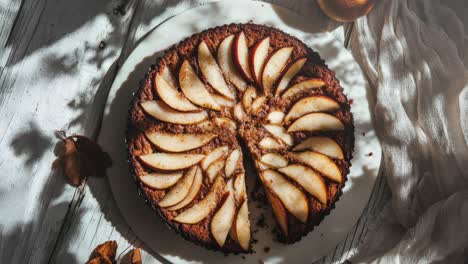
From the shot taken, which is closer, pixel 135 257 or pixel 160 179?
pixel 160 179

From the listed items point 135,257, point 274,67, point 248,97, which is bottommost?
point 135,257

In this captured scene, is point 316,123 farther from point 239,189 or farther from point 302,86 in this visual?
point 239,189

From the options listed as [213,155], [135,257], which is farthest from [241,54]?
[135,257]

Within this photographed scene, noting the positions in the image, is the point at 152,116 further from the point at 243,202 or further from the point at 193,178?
the point at 243,202

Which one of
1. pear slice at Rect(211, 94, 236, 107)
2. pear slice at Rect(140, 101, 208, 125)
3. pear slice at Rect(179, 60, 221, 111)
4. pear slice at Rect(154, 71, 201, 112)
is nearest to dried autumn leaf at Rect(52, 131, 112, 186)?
pear slice at Rect(140, 101, 208, 125)

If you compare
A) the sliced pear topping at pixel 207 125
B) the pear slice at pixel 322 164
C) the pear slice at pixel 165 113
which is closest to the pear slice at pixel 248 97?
the sliced pear topping at pixel 207 125

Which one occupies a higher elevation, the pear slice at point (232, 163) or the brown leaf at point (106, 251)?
the pear slice at point (232, 163)

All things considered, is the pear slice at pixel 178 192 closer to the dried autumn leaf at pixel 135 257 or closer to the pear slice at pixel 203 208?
Result: the pear slice at pixel 203 208
